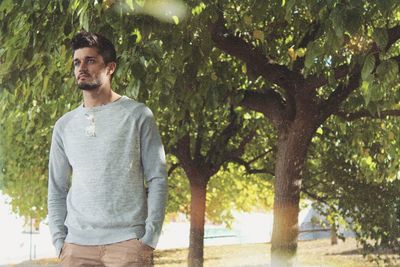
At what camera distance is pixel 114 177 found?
3223mm

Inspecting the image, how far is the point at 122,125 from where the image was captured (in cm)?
328

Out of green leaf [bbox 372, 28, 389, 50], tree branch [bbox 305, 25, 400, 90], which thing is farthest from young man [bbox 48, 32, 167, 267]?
tree branch [bbox 305, 25, 400, 90]

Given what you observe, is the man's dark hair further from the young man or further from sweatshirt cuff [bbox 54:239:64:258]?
sweatshirt cuff [bbox 54:239:64:258]

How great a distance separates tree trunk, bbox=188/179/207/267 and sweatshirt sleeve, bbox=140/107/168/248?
35.9 feet

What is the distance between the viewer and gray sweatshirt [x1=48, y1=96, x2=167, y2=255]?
322 centimetres

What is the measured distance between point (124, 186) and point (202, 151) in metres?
11.5

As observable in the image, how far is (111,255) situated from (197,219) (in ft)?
36.7

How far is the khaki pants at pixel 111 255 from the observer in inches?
126

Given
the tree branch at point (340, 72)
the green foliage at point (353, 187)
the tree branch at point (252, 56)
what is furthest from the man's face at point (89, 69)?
the green foliage at point (353, 187)

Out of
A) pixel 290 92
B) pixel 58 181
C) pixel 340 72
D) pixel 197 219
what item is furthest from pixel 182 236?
pixel 58 181

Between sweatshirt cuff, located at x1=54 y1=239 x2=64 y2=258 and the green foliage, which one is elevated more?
the green foliage

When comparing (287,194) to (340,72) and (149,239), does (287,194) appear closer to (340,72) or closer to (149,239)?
(340,72)

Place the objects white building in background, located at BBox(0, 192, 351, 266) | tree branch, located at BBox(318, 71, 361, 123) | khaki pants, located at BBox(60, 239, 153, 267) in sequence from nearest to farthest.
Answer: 1. khaki pants, located at BBox(60, 239, 153, 267)
2. tree branch, located at BBox(318, 71, 361, 123)
3. white building in background, located at BBox(0, 192, 351, 266)

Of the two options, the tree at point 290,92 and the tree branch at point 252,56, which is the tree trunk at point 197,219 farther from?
the tree branch at point 252,56
